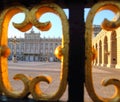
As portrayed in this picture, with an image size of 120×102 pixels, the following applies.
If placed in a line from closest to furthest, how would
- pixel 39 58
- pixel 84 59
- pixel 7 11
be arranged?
pixel 84 59 < pixel 7 11 < pixel 39 58

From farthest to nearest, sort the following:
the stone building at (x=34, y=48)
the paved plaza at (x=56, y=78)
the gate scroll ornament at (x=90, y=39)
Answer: the stone building at (x=34, y=48) → the paved plaza at (x=56, y=78) → the gate scroll ornament at (x=90, y=39)

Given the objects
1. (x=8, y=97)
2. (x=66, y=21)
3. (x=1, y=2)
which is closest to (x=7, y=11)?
(x=1, y=2)

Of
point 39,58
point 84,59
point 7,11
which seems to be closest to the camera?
point 84,59

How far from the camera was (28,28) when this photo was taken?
257 cm

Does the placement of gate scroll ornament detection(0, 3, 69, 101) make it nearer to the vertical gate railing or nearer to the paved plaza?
the vertical gate railing

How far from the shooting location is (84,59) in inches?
94.7

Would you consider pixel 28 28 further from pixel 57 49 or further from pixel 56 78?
pixel 56 78

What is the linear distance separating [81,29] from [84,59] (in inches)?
11.1

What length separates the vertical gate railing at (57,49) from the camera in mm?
2389

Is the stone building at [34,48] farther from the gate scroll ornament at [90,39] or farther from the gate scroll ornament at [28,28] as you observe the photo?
the gate scroll ornament at [90,39]

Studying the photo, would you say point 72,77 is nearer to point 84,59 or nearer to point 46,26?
point 84,59

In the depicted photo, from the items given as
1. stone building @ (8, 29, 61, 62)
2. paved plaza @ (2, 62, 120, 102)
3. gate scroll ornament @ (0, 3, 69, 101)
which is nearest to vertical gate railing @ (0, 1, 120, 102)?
gate scroll ornament @ (0, 3, 69, 101)

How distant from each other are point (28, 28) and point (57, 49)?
0.36 meters

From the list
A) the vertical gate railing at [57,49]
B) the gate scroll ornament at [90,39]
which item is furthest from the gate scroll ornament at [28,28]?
the gate scroll ornament at [90,39]
